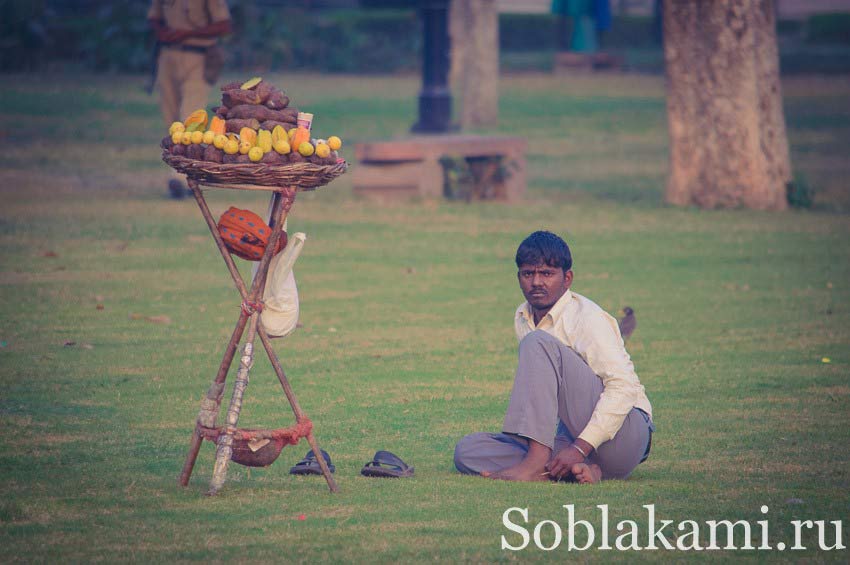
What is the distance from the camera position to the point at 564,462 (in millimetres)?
5676

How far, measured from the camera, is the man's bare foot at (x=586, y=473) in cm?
568

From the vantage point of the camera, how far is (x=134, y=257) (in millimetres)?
12430

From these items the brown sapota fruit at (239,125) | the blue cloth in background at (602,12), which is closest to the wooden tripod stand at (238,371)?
the brown sapota fruit at (239,125)

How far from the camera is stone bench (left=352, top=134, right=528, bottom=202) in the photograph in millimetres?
16438

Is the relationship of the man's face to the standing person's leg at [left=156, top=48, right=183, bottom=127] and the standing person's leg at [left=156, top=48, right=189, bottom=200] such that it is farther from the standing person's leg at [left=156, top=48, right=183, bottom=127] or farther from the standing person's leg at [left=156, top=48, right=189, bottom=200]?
the standing person's leg at [left=156, top=48, right=183, bottom=127]

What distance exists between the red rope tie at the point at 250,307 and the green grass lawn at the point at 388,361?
797 mm

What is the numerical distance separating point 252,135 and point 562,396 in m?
1.76

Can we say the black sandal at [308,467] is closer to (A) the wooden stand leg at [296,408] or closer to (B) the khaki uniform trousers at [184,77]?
(A) the wooden stand leg at [296,408]

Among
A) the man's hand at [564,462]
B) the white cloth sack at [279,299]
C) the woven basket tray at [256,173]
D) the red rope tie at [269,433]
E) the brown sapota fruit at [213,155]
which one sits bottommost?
the man's hand at [564,462]

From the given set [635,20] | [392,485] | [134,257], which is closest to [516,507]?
[392,485]

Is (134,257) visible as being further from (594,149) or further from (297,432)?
(594,149)

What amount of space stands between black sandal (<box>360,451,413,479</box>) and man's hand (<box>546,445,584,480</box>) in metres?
0.66

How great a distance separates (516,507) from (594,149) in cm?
1872

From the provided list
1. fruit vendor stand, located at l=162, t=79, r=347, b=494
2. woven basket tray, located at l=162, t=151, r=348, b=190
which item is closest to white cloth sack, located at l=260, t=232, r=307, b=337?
fruit vendor stand, located at l=162, t=79, r=347, b=494
